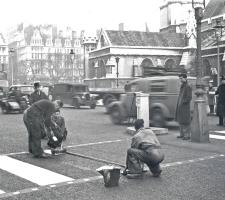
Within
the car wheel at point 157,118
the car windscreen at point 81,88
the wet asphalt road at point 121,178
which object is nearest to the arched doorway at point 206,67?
the car windscreen at point 81,88

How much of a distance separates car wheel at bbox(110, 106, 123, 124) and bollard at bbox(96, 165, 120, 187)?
10185mm

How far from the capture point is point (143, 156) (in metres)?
7.10

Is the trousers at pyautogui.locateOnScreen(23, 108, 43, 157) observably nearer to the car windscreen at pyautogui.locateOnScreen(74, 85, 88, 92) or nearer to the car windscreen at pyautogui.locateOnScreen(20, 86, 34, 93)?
the car windscreen at pyautogui.locateOnScreen(20, 86, 34, 93)

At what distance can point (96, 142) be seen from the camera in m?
11.6

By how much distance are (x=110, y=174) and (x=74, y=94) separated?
76.5ft

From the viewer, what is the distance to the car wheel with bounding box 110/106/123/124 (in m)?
16.8

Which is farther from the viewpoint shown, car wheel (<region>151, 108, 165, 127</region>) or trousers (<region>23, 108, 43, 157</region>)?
car wheel (<region>151, 108, 165, 127</region>)

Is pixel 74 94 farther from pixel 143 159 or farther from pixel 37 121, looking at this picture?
pixel 143 159

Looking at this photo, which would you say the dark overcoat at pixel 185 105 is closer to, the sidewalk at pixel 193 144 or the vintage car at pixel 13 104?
the sidewalk at pixel 193 144

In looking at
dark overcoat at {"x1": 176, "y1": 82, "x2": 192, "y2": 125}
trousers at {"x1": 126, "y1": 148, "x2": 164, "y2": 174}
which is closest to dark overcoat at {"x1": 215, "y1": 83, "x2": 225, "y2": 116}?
dark overcoat at {"x1": 176, "y1": 82, "x2": 192, "y2": 125}

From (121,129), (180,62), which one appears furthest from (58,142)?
(180,62)

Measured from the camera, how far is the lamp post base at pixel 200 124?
36.9 feet

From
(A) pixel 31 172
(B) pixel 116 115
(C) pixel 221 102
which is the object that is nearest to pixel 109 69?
(B) pixel 116 115

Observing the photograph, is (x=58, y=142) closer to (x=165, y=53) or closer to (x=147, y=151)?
(x=147, y=151)
